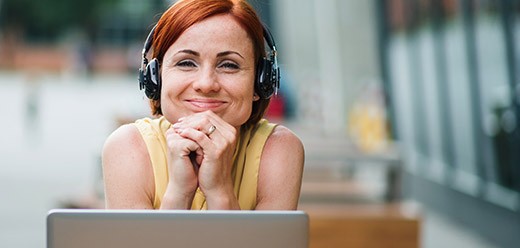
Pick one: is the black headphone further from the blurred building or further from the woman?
the blurred building

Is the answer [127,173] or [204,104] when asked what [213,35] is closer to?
[204,104]

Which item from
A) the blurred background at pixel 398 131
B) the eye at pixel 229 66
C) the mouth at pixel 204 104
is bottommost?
the blurred background at pixel 398 131

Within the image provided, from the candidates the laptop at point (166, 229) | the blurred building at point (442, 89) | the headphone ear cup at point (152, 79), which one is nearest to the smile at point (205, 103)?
the headphone ear cup at point (152, 79)

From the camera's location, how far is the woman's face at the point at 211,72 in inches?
113

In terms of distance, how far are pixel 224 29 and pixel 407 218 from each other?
184 inches

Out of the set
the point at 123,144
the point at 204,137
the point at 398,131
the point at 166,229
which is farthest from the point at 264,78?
the point at 398,131

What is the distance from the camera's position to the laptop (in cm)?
243

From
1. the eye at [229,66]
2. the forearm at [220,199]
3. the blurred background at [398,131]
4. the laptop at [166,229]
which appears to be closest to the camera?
the laptop at [166,229]

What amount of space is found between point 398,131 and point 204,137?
13.3 m

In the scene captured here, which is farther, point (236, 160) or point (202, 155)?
point (236, 160)

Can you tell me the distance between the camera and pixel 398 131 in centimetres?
1595

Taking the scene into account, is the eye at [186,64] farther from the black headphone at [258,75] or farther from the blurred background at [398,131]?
the blurred background at [398,131]

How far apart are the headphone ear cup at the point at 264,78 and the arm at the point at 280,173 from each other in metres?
0.12

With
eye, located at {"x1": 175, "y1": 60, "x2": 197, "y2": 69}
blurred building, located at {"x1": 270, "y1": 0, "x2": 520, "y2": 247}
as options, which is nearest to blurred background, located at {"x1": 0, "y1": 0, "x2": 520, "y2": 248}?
blurred building, located at {"x1": 270, "y1": 0, "x2": 520, "y2": 247}
